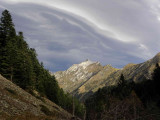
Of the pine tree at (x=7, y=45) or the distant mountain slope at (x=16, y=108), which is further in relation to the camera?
the pine tree at (x=7, y=45)

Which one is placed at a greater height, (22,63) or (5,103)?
(22,63)

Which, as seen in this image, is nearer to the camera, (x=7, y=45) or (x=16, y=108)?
(x=16, y=108)

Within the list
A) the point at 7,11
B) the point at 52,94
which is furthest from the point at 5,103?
the point at 52,94

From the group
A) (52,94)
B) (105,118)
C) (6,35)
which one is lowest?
(105,118)

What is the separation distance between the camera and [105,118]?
18.5 ft

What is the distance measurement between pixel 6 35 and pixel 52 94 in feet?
117

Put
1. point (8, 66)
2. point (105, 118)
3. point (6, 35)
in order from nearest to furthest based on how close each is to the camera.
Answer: point (105, 118)
point (8, 66)
point (6, 35)

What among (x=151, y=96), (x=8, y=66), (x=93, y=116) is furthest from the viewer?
(x=151, y=96)

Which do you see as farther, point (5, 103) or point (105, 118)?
point (5, 103)

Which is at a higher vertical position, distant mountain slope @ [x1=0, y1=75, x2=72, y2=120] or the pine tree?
the pine tree

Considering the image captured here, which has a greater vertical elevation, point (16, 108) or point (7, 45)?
point (7, 45)

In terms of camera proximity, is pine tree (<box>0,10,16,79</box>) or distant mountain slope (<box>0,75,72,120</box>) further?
pine tree (<box>0,10,16,79</box>)

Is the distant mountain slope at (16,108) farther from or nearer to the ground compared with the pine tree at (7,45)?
nearer to the ground

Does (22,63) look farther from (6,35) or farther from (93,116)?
(93,116)
